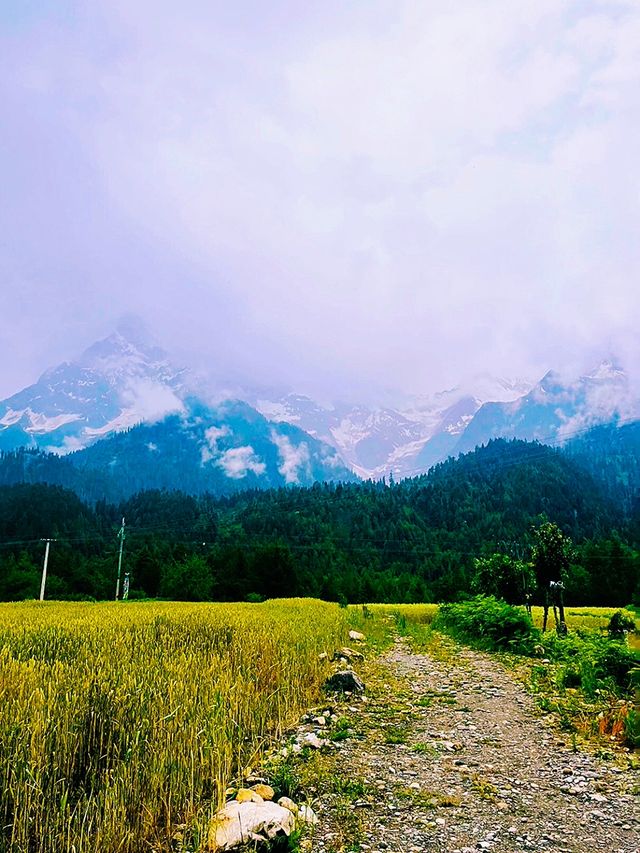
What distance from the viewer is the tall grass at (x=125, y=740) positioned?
5.93m

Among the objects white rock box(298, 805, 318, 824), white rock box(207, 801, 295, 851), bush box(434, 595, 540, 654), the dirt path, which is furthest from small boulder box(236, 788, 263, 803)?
bush box(434, 595, 540, 654)

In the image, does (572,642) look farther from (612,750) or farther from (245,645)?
(245,645)

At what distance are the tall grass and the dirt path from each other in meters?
1.71

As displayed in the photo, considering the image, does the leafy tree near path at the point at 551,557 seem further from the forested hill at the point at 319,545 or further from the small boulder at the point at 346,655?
the forested hill at the point at 319,545

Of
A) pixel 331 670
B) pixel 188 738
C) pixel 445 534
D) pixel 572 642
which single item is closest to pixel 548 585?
pixel 572 642

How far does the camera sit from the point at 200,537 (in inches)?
6368

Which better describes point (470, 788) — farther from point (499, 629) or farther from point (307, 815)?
point (499, 629)

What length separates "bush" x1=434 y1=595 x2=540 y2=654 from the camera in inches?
804

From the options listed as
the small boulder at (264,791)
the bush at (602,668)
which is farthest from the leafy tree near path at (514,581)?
the small boulder at (264,791)

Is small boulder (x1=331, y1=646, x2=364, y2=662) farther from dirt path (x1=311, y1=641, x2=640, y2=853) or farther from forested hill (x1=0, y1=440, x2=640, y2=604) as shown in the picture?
forested hill (x1=0, y1=440, x2=640, y2=604)

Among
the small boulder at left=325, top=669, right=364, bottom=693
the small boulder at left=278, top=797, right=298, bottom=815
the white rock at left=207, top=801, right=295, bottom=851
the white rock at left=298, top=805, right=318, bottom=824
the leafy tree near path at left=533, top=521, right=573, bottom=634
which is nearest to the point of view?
the white rock at left=207, top=801, right=295, bottom=851

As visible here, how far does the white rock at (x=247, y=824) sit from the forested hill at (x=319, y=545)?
2692 inches

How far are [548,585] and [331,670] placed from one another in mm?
21500

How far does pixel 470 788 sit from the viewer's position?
7621 mm
